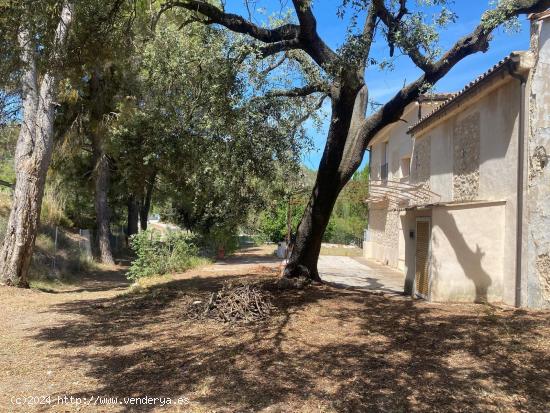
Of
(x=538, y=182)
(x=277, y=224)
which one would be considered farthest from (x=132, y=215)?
(x=538, y=182)

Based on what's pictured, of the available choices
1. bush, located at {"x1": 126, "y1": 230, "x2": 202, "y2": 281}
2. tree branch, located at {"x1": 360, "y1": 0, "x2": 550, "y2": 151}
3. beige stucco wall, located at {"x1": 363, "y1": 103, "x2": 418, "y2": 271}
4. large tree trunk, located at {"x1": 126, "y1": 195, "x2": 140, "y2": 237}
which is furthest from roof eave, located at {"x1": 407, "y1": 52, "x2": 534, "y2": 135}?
large tree trunk, located at {"x1": 126, "y1": 195, "x2": 140, "y2": 237}

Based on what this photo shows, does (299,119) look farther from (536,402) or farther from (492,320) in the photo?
(536,402)

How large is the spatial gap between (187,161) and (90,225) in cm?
1142

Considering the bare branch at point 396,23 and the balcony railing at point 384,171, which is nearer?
the bare branch at point 396,23

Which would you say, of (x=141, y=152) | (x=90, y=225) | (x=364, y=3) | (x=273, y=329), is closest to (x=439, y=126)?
(x=364, y=3)

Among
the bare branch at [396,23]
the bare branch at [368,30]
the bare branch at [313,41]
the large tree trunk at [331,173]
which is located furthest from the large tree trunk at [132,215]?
the bare branch at [396,23]

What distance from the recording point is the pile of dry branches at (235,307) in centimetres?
785

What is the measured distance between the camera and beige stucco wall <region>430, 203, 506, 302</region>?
9633 millimetres

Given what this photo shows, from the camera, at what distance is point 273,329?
7.21 meters

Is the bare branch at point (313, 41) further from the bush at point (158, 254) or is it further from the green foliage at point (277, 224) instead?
the green foliage at point (277, 224)

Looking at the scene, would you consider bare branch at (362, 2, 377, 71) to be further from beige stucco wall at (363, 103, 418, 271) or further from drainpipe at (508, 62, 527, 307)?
beige stucco wall at (363, 103, 418, 271)

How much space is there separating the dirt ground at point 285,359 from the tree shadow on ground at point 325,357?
0.06 feet

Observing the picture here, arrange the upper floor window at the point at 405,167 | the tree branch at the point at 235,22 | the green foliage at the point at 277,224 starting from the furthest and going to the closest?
the green foliage at the point at 277,224 < the upper floor window at the point at 405,167 < the tree branch at the point at 235,22

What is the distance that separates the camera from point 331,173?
1012cm
